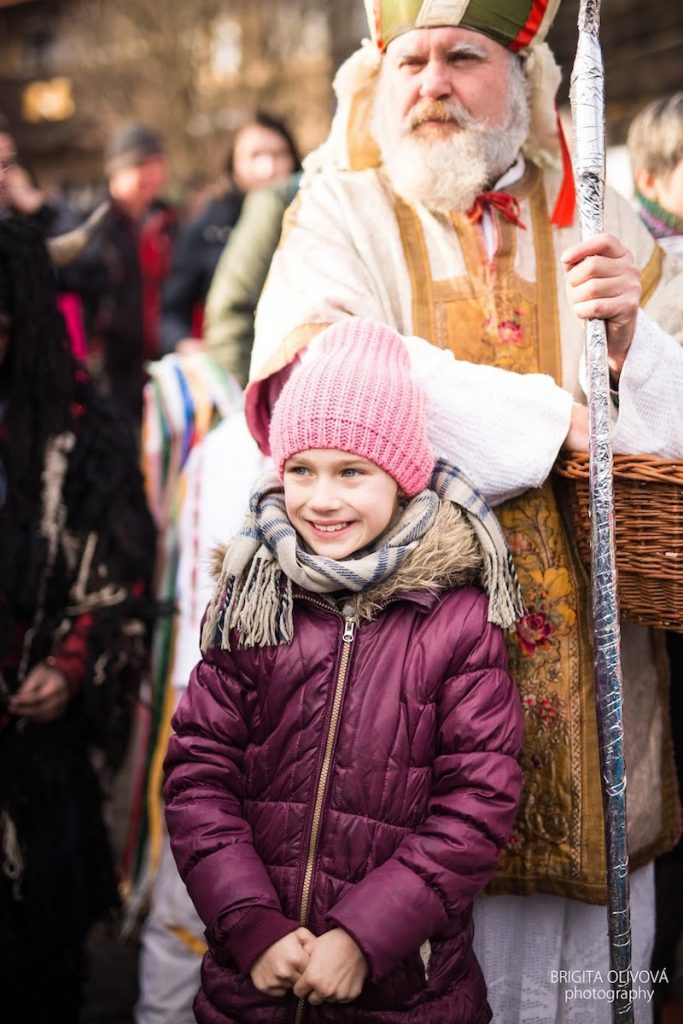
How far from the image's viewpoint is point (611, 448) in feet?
6.44

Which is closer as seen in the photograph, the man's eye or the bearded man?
the bearded man

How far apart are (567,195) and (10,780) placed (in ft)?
6.27

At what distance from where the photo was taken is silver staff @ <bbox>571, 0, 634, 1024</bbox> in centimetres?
190

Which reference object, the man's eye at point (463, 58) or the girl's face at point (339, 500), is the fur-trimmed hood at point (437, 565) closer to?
the girl's face at point (339, 500)

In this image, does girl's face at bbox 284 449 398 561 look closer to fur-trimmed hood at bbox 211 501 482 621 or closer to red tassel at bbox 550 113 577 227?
fur-trimmed hood at bbox 211 501 482 621

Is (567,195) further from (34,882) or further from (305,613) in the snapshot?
(34,882)

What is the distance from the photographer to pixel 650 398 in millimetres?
2074

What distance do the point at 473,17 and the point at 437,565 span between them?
111 cm

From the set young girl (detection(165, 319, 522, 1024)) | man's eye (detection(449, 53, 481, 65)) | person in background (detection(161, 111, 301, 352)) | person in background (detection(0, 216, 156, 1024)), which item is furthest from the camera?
person in background (detection(161, 111, 301, 352))

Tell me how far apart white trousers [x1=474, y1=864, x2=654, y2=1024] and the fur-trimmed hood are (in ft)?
2.45

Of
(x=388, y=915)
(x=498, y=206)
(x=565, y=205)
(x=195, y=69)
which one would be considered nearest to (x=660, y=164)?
(x=565, y=205)

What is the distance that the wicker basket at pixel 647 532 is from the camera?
1959 millimetres

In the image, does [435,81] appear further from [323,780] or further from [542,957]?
[542,957]

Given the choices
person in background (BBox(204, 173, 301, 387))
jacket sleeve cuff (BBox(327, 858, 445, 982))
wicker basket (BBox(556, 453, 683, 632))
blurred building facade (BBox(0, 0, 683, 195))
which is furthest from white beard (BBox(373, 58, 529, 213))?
blurred building facade (BBox(0, 0, 683, 195))
